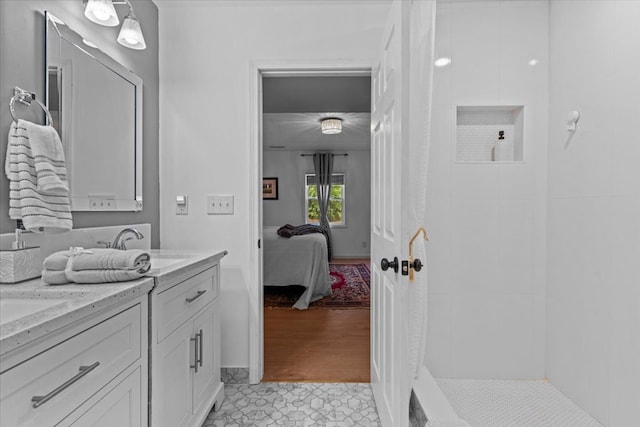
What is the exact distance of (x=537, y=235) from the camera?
6.88 ft

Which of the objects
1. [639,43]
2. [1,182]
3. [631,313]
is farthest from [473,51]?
[1,182]

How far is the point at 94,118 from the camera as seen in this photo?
170cm

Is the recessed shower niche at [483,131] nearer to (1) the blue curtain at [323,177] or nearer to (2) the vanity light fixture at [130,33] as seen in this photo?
(2) the vanity light fixture at [130,33]

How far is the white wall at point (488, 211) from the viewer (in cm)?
208

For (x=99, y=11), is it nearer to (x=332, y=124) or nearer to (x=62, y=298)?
(x=62, y=298)

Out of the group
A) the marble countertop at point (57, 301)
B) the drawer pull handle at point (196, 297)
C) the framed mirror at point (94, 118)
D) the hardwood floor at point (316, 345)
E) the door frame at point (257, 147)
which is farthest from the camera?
the hardwood floor at point (316, 345)

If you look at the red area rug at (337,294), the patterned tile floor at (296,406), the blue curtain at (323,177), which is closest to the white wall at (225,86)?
the patterned tile floor at (296,406)

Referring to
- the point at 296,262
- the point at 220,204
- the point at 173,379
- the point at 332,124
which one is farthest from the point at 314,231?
the point at 173,379

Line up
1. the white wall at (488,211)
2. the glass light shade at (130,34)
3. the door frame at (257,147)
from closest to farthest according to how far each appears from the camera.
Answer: the glass light shade at (130,34)
the white wall at (488,211)
the door frame at (257,147)

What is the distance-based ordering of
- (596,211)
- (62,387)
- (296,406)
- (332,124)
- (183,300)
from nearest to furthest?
1. (62,387)
2. (183,300)
3. (596,211)
4. (296,406)
5. (332,124)

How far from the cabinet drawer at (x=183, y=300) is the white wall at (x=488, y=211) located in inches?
49.5

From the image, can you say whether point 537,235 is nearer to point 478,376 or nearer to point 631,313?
point 631,313

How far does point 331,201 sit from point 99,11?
265 inches

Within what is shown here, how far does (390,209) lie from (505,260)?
3.22ft
